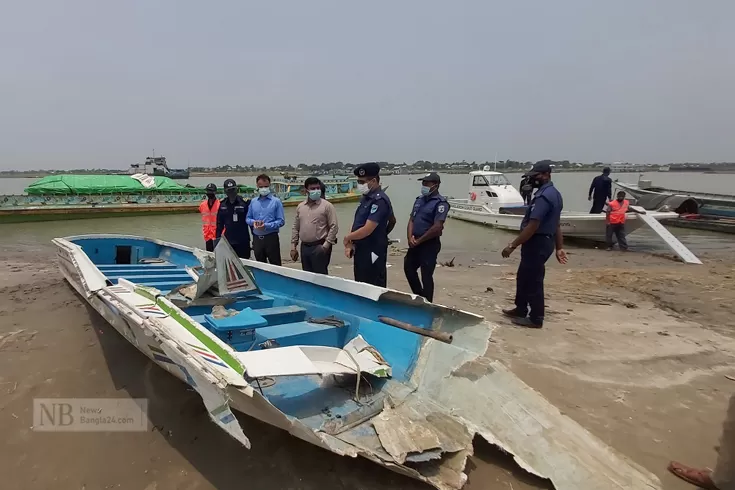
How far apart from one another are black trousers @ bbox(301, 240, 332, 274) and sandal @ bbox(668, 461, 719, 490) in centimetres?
353

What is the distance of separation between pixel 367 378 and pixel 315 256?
2.24 m

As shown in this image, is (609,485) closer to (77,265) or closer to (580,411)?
(580,411)

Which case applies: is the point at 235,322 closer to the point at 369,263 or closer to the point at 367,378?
the point at 367,378

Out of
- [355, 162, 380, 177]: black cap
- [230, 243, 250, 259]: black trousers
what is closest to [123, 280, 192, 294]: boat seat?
[230, 243, 250, 259]: black trousers

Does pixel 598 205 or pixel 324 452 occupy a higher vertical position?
pixel 598 205

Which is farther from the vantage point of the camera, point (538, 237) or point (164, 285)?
point (164, 285)

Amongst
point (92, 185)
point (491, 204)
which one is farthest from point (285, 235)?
point (92, 185)

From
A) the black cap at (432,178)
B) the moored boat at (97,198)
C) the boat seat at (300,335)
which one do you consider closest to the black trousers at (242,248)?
the black cap at (432,178)

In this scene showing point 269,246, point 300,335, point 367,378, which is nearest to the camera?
point 367,378

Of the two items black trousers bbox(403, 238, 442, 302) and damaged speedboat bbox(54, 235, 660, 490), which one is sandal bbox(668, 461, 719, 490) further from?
black trousers bbox(403, 238, 442, 302)

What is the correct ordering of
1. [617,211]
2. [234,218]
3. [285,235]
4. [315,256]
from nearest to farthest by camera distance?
1. [315,256]
2. [234,218]
3. [617,211]
4. [285,235]

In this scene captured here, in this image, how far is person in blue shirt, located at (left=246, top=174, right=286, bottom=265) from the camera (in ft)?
18.7

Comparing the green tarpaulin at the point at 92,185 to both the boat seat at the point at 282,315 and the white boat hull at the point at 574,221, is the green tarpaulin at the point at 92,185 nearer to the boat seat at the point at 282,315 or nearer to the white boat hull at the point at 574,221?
the white boat hull at the point at 574,221

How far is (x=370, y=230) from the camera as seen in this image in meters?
4.40
